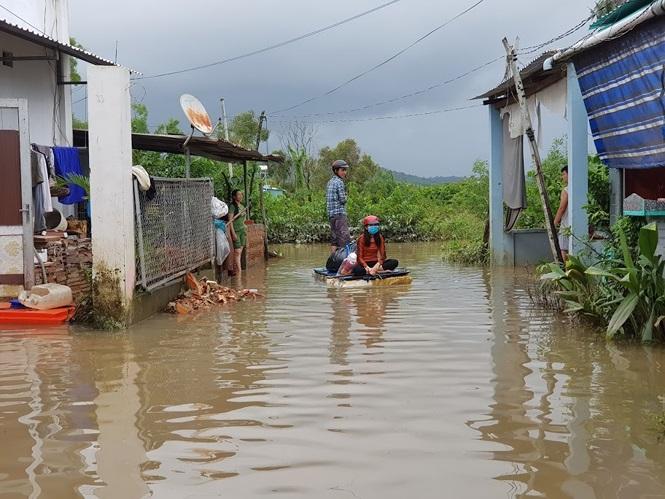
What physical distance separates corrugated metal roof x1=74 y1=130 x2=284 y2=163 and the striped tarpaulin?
288 inches

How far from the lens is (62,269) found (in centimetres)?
1005

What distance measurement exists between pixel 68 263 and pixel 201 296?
2.01 metres

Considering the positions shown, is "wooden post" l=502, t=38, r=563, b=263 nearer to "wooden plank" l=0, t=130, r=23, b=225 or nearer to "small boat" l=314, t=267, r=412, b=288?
"small boat" l=314, t=267, r=412, b=288

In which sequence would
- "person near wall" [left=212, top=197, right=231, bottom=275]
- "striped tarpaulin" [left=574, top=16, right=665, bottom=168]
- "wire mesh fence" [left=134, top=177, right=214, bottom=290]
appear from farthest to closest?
1. "person near wall" [left=212, top=197, right=231, bottom=275]
2. "wire mesh fence" [left=134, top=177, right=214, bottom=290]
3. "striped tarpaulin" [left=574, top=16, right=665, bottom=168]

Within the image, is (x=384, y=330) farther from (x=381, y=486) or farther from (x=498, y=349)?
(x=381, y=486)

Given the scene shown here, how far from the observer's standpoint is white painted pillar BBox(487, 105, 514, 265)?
16.4 m

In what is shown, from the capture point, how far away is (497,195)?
16.4 m

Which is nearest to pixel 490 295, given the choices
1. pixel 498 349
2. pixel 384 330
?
pixel 384 330

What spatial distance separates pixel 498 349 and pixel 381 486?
394 centimetres

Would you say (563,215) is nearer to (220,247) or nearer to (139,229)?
(220,247)

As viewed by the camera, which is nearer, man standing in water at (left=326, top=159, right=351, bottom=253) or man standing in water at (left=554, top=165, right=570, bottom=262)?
man standing in water at (left=554, top=165, right=570, bottom=262)

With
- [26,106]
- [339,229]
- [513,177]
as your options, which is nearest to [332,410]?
[26,106]

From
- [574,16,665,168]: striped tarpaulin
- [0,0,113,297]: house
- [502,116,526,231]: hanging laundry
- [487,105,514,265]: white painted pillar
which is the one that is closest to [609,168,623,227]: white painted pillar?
[574,16,665,168]: striped tarpaulin

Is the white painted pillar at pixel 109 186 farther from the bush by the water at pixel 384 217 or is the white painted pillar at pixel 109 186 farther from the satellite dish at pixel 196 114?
the bush by the water at pixel 384 217
